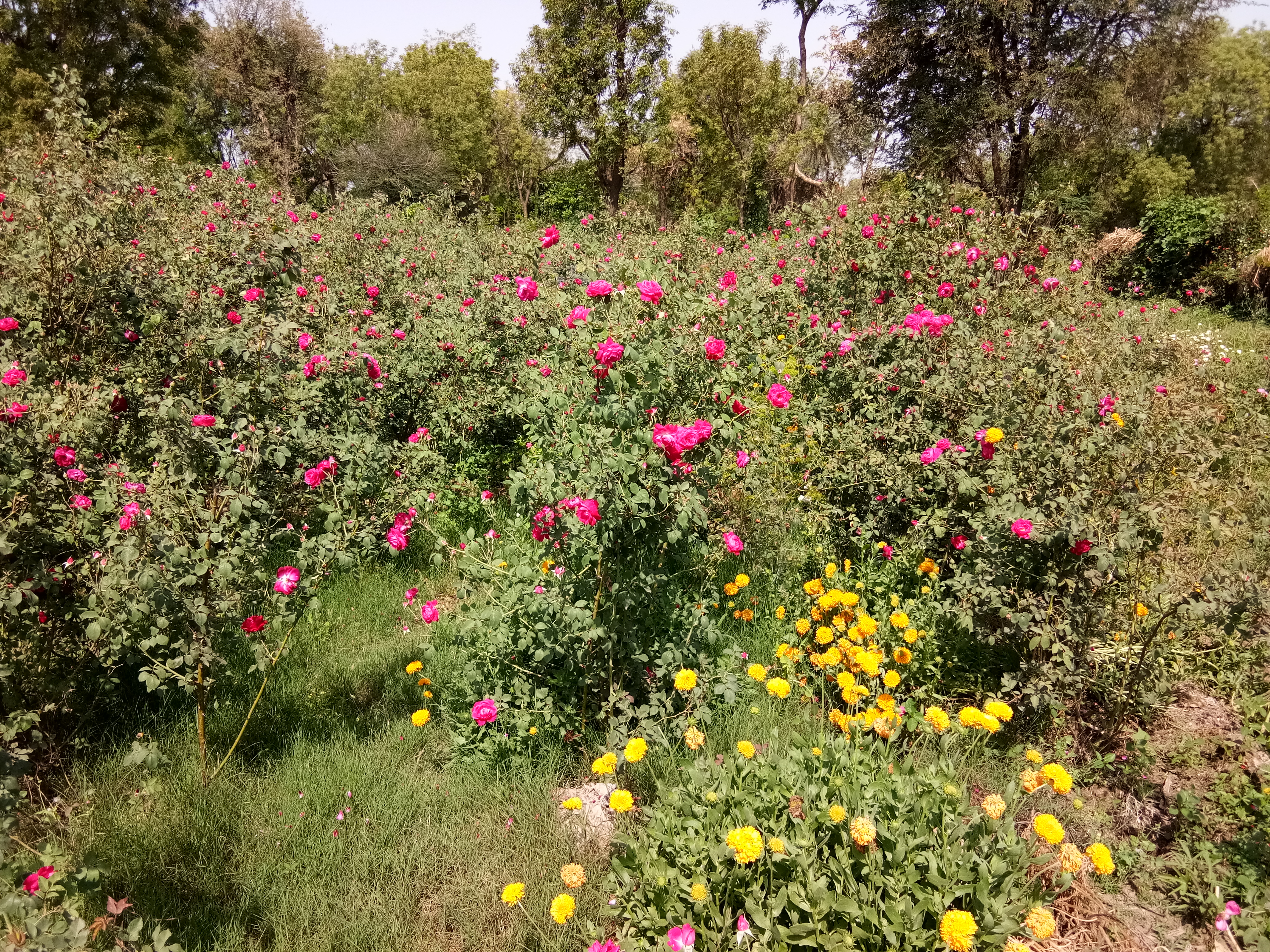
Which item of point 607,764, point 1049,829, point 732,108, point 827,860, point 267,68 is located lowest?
point 827,860

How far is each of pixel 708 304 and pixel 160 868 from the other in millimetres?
2547

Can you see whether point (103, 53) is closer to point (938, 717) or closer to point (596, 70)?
point (596, 70)

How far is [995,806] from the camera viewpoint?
176 cm

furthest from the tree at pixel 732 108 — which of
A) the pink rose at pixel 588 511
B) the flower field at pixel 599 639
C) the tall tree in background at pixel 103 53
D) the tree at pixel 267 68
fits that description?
the pink rose at pixel 588 511

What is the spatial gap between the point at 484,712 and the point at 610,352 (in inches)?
50.7

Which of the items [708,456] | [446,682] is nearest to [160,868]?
[446,682]

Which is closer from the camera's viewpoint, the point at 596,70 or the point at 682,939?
the point at 682,939

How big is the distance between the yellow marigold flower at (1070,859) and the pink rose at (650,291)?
190cm

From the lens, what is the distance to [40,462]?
7.19 ft

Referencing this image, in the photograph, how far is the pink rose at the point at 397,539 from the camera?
101 inches

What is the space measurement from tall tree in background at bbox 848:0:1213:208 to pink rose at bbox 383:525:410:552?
12.8 metres

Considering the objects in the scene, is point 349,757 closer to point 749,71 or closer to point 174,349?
point 174,349

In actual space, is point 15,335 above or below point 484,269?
below

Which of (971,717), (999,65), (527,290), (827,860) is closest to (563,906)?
(827,860)
